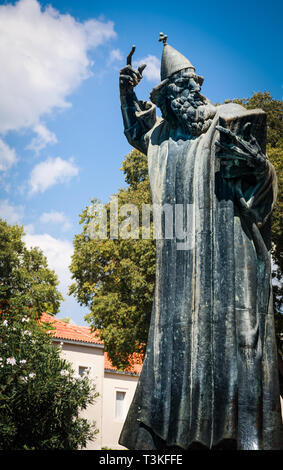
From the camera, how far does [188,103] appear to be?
5121 mm

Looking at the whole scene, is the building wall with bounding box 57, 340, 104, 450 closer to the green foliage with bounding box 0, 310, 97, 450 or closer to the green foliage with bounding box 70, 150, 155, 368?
the green foliage with bounding box 70, 150, 155, 368

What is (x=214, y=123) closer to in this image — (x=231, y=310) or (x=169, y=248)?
(x=169, y=248)

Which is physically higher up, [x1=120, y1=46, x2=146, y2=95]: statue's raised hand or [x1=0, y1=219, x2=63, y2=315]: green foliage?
[x1=0, y1=219, x2=63, y2=315]: green foliage

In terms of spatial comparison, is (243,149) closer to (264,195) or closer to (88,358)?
(264,195)

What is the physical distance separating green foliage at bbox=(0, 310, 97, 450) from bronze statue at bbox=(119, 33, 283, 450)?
6.58 meters

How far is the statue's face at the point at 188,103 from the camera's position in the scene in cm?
510

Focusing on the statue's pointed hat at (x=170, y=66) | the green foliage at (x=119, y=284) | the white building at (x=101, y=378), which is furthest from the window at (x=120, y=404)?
the statue's pointed hat at (x=170, y=66)

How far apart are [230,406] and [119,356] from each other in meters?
18.9

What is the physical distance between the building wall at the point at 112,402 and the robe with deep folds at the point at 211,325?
30.7 metres

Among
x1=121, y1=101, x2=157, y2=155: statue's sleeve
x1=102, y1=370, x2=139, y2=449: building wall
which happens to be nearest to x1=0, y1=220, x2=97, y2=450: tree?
x1=121, y1=101, x2=157, y2=155: statue's sleeve

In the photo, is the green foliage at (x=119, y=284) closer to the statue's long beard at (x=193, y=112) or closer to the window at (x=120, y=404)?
the window at (x=120, y=404)

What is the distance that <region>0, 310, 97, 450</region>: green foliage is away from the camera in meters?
10.3

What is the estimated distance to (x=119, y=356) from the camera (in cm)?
2223

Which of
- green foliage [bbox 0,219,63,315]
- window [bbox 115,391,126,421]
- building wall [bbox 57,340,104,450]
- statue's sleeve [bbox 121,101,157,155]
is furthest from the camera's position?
window [bbox 115,391,126,421]
